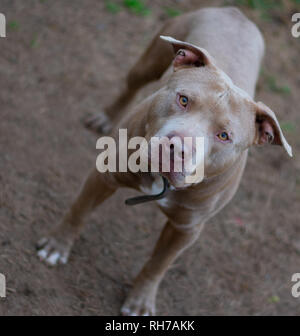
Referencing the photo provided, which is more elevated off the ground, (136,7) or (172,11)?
(136,7)

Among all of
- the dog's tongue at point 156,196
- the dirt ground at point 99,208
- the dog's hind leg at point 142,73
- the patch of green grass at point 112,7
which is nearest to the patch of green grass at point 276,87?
the dirt ground at point 99,208

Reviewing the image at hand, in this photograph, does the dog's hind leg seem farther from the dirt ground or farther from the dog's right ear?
the dog's right ear

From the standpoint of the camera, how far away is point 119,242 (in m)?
4.43

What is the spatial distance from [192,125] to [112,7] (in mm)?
4153

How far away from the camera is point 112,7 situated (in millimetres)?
6555

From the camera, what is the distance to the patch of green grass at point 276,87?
6789 millimetres

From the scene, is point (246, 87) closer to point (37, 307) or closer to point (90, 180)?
point (90, 180)

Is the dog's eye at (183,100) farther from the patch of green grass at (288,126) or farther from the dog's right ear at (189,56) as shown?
the patch of green grass at (288,126)

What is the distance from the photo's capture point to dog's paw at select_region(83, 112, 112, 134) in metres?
5.24

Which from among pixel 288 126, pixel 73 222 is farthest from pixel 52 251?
pixel 288 126

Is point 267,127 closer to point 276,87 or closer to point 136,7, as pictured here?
point 276,87

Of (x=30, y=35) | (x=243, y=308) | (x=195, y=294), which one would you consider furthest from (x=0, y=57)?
(x=243, y=308)

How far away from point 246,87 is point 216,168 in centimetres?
106

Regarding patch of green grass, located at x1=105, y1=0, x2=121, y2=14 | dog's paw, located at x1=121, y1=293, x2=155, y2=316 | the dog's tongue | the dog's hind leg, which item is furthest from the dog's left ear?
patch of green grass, located at x1=105, y1=0, x2=121, y2=14
